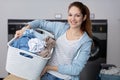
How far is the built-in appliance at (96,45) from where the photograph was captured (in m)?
3.63

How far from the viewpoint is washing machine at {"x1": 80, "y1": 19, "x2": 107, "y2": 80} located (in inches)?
143

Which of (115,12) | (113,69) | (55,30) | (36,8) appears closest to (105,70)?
(113,69)

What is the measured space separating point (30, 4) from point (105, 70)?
1.56 meters

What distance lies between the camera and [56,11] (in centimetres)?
371

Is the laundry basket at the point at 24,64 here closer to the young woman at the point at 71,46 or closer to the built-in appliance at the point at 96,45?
the young woman at the point at 71,46

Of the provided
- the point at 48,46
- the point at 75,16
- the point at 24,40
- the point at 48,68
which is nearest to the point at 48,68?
the point at 48,68

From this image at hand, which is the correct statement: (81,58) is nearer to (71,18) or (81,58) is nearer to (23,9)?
(71,18)

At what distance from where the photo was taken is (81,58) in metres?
1.70

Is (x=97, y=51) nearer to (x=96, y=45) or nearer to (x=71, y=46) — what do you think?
(x=96, y=45)

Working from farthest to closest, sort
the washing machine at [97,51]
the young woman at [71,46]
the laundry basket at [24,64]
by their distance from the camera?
the washing machine at [97,51] < the young woman at [71,46] < the laundry basket at [24,64]

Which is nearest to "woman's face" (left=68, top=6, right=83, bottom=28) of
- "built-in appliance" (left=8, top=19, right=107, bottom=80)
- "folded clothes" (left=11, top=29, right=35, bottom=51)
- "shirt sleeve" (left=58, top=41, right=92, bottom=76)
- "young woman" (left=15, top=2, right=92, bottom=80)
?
"young woman" (left=15, top=2, right=92, bottom=80)

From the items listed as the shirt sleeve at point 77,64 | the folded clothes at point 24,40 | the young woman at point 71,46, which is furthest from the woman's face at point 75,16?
the folded clothes at point 24,40

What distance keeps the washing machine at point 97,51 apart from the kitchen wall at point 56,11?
0.11m

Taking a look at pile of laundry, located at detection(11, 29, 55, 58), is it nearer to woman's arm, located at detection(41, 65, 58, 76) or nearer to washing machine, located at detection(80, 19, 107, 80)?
woman's arm, located at detection(41, 65, 58, 76)
